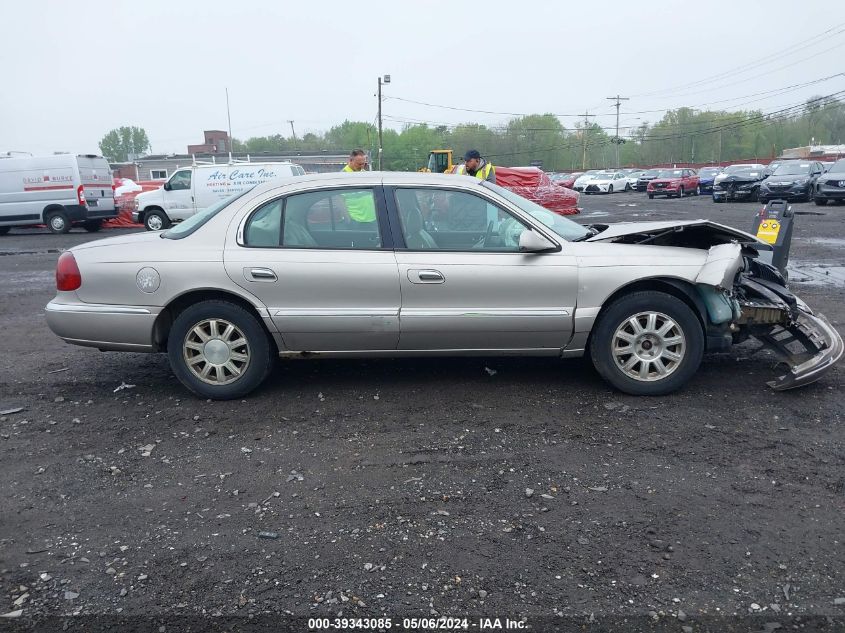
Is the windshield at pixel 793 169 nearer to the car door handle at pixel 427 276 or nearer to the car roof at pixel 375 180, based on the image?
the car roof at pixel 375 180

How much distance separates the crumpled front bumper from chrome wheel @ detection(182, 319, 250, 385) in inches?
149

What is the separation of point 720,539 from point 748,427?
1.44 meters

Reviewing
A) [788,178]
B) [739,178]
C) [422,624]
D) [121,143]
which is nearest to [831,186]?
[788,178]

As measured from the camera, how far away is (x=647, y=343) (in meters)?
4.88

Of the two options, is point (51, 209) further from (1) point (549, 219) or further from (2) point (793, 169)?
(2) point (793, 169)

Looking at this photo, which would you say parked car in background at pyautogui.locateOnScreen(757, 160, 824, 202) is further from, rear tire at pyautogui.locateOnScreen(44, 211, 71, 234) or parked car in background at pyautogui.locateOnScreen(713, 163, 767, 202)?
rear tire at pyautogui.locateOnScreen(44, 211, 71, 234)

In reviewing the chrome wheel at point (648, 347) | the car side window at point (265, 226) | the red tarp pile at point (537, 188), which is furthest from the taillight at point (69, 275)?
the red tarp pile at point (537, 188)

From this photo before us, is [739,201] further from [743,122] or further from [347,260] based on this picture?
[743,122]

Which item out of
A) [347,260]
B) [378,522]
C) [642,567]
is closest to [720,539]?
[642,567]

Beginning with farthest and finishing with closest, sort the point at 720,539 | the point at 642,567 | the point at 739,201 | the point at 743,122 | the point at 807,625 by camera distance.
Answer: the point at 743,122, the point at 739,201, the point at 720,539, the point at 642,567, the point at 807,625

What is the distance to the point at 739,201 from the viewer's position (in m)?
29.2

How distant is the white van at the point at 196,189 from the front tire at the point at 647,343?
584 inches

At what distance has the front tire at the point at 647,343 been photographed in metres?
4.81

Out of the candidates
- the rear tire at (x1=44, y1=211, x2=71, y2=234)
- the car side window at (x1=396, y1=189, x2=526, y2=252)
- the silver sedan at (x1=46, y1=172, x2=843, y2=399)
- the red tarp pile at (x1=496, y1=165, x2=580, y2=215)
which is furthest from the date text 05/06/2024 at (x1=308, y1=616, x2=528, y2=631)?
the red tarp pile at (x1=496, y1=165, x2=580, y2=215)
